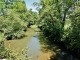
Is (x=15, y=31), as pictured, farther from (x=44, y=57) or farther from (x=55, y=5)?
(x=44, y=57)

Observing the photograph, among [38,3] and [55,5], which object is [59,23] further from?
[38,3]

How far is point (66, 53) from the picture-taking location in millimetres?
19531

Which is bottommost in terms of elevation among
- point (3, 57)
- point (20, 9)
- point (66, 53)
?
point (66, 53)

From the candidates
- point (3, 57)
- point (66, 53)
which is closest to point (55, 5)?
point (66, 53)

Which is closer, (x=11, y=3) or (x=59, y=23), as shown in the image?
(x=59, y=23)

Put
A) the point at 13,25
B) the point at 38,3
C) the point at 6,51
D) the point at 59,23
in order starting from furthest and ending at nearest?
the point at 38,3 → the point at 13,25 → the point at 59,23 → the point at 6,51

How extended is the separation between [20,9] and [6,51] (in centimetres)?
3606

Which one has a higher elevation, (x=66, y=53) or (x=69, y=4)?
(x=69, y=4)

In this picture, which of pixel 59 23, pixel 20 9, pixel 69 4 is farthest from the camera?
pixel 20 9

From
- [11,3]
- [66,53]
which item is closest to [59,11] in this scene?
[66,53]

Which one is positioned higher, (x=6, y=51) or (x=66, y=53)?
(x=6, y=51)

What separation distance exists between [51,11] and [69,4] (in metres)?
5.09

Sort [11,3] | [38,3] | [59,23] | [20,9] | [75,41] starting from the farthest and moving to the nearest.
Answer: [20,9] → [11,3] → [38,3] → [59,23] → [75,41]

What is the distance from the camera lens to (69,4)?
23516 mm
